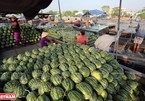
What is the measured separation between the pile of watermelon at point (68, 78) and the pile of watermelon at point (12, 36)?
6.36 meters

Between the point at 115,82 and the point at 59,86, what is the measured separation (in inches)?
45.1

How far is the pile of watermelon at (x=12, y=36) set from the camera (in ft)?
31.5

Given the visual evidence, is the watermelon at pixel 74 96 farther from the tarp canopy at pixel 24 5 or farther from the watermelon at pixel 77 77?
the tarp canopy at pixel 24 5

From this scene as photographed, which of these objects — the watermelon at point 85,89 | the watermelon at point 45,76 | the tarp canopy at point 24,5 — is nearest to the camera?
the watermelon at point 85,89

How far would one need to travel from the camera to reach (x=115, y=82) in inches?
125

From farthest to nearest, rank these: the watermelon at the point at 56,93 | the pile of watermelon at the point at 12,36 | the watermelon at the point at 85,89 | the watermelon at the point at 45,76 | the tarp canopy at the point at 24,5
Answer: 1. the pile of watermelon at the point at 12,36
2. the tarp canopy at the point at 24,5
3. the watermelon at the point at 45,76
4. the watermelon at the point at 85,89
5. the watermelon at the point at 56,93

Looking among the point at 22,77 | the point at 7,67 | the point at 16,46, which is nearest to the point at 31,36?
the point at 16,46

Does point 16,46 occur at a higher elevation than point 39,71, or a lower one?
lower

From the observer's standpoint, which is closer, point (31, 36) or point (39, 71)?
point (39, 71)

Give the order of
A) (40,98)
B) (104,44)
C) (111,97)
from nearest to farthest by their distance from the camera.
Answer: (40,98)
(111,97)
(104,44)

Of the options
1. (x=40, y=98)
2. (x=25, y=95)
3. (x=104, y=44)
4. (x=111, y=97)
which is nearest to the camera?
(x=40, y=98)

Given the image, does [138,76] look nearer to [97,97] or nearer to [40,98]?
[97,97]

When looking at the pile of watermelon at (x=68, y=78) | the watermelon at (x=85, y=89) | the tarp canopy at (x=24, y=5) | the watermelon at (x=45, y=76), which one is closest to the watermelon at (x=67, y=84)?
the pile of watermelon at (x=68, y=78)

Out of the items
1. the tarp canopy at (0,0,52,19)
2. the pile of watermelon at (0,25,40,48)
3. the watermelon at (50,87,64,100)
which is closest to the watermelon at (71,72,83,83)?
the watermelon at (50,87,64,100)
